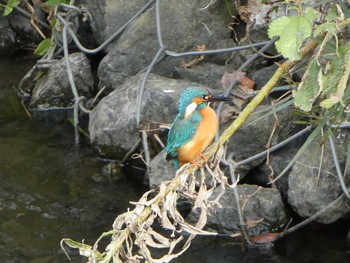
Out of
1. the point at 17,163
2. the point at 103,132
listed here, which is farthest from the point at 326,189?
the point at 17,163

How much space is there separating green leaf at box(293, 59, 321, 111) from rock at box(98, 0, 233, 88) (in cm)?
307

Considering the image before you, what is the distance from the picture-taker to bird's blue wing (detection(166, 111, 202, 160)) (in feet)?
12.0

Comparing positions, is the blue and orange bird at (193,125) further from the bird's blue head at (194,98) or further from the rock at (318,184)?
the rock at (318,184)

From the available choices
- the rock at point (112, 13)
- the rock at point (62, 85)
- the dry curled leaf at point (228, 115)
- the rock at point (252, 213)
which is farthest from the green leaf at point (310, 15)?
the rock at point (62, 85)

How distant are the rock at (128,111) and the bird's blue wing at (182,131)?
1.57 meters

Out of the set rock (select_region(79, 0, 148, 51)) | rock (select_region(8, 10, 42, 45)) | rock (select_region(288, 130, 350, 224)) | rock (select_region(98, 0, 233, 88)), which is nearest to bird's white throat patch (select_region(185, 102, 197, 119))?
rock (select_region(288, 130, 350, 224))

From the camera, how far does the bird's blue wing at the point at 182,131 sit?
3.65 m

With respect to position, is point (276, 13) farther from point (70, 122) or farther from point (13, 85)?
point (13, 85)

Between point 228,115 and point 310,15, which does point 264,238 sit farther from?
point 310,15

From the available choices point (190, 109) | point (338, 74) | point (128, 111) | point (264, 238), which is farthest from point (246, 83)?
point (338, 74)

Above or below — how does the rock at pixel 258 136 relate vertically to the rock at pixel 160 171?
above

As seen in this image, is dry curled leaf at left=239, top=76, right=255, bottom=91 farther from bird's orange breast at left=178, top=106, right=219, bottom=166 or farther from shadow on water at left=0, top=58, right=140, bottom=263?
bird's orange breast at left=178, top=106, right=219, bottom=166

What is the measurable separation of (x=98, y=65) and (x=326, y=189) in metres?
2.68

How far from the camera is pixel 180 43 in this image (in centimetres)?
598
